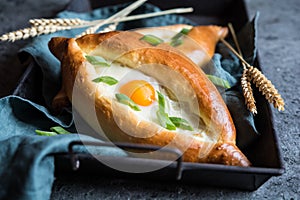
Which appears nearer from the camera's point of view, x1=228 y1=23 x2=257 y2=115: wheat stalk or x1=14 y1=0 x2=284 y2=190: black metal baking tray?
x1=14 y1=0 x2=284 y2=190: black metal baking tray

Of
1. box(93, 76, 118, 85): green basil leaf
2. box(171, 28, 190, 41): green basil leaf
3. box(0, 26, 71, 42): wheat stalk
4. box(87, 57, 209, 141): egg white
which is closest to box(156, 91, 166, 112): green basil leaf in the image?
box(87, 57, 209, 141): egg white

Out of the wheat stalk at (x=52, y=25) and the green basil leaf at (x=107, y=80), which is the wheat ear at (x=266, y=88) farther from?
the wheat stalk at (x=52, y=25)

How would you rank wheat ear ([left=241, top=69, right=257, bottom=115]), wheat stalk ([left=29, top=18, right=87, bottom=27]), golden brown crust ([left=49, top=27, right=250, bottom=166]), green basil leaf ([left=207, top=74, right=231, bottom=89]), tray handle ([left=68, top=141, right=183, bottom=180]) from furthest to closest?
wheat stalk ([left=29, top=18, right=87, bottom=27]) < green basil leaf ([left=207, top=74, right=231, bottom=89]) < wheat ear ([left=241, top=69, right=257, bottom=115]) < golden brown crust ([left=49, top=27, right=250, bottom=166]) < tray handle ([left=68, top=141, right=183, bottom=180])

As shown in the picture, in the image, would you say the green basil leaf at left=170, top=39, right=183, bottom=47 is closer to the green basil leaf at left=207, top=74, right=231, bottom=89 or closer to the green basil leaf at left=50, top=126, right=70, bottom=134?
the green basil leaf at left=207, top=74, right=231, bottom=89

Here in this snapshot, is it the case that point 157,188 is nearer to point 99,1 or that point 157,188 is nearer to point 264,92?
point 264,92

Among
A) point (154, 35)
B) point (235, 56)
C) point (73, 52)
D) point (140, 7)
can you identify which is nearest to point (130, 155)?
point (73, 52)

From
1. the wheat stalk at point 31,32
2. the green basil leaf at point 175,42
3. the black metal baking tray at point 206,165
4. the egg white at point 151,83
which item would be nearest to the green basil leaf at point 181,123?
the egg white at point 151,83
